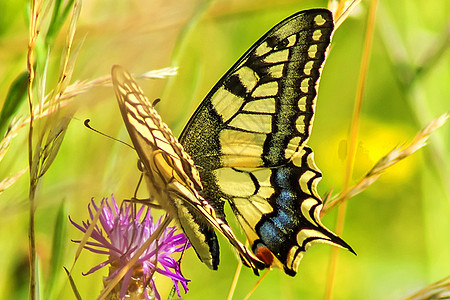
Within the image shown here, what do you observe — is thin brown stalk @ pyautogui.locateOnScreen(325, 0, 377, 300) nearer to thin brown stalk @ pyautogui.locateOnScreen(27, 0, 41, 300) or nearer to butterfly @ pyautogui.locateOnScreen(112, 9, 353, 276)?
butterfly @ pyautogui.locateOnScreen(112, 9, 353, 276)

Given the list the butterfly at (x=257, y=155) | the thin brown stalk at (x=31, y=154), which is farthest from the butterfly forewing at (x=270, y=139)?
the thin brown stalk at (x=31, y=154)

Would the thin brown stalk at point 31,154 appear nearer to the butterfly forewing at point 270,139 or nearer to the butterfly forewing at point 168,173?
the butterfly forewing at point 168,173

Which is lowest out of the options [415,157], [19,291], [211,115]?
[415,157]

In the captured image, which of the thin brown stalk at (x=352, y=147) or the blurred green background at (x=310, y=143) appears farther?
the thin brown stalk at (x=352, y=147)

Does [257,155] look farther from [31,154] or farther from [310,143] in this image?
[310,143]

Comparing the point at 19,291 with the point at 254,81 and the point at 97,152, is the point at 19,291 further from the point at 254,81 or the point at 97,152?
the point at 254,81

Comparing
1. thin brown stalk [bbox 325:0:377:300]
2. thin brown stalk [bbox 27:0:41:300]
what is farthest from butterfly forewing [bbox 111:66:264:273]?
thin brown stalk [bbox 325:0:377:300]

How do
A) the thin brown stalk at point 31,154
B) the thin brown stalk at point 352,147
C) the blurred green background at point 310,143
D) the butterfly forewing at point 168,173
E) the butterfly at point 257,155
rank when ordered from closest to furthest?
the thin brown stalk at point 31,154, the butterfly forewing at point 168,173, the butterfly at point 257,155, the blurred green background at point 310,143, the thin brown stalk at point 352,147

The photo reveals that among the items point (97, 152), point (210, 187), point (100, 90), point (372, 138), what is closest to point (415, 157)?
point (372, 138)

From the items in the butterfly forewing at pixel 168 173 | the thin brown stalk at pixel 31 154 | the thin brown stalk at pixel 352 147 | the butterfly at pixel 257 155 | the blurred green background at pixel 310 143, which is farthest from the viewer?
the thin brown stalk at pixel 352 147
